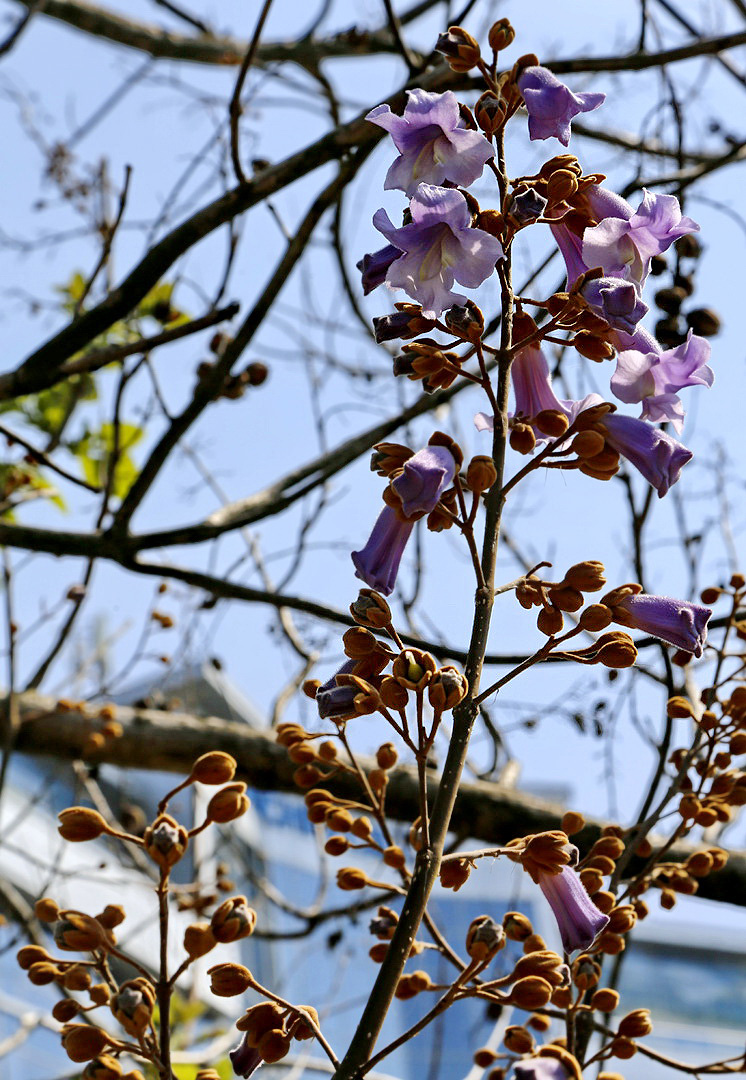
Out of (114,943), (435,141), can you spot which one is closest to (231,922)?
(114,943)

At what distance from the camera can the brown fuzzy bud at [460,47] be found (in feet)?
3.57

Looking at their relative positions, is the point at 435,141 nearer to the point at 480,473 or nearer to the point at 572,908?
the point at 480,473

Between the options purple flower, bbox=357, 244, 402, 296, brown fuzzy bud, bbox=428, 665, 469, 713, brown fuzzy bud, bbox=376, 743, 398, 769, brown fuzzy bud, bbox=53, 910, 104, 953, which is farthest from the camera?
brown fuzzy bud, bbox=376, 743, 398, 769

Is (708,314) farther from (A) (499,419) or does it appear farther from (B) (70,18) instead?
(B) (70,18)

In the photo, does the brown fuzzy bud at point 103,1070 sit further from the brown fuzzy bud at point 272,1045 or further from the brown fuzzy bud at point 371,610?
the brown fuzzy bud at point 371,610

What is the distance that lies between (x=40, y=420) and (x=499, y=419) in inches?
93.5

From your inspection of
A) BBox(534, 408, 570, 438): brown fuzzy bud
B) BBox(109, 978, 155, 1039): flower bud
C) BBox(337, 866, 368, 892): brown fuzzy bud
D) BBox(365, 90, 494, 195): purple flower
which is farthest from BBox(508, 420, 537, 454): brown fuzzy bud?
BBox(109, 978, 155, 1039): flower bud

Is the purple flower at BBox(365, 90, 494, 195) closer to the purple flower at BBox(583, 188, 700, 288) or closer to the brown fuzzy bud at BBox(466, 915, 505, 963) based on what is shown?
the purple flower at BBox(583, 188, 700, 288)

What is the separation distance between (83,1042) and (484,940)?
338 mm

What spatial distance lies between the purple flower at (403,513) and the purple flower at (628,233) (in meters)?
0.26

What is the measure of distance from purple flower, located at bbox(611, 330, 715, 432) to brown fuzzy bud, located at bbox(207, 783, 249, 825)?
0.53m

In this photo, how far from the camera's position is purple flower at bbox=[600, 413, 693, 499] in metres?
0.94

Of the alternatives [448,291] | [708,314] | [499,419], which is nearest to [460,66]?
[448,291]

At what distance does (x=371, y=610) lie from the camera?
0.86 m
